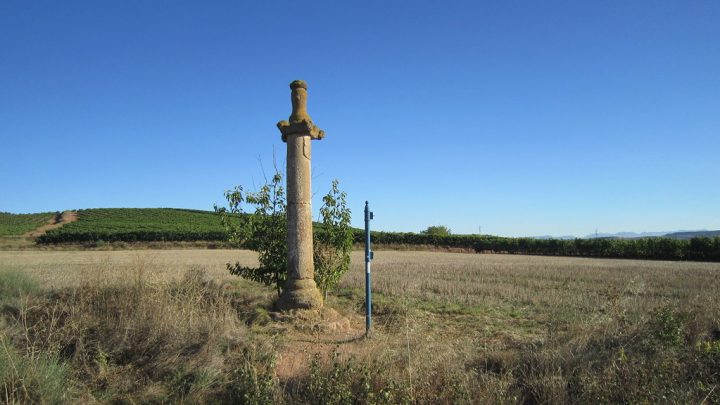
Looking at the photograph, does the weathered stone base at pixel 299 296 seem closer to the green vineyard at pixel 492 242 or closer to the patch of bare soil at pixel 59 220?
the green vineyard at pixel 492 242

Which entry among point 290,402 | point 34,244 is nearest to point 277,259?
point 290,402

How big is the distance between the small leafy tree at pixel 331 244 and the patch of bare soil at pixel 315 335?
37.0 inches

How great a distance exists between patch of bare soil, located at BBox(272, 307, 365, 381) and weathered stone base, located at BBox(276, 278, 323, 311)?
0.14 metres

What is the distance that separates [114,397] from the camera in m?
4.62

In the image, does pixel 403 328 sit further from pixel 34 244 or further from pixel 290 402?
pixel 34 244

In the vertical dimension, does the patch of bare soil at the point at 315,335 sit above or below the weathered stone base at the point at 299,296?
below

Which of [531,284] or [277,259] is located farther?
[531,284]

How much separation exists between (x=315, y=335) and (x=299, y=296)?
1022mm

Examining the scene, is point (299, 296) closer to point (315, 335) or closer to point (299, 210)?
point (315, 335)

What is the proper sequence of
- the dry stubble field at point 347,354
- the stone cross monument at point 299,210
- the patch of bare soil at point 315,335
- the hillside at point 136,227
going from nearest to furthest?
the dry stubble field at point 347,354 < the patch of bare soil at point 315,335 < the stone cross monument at point 299,210 < the hillside at point 136,227

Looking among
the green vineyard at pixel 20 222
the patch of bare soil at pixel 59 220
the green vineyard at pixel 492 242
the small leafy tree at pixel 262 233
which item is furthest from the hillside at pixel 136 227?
the small leafy tree at pixel 262 233

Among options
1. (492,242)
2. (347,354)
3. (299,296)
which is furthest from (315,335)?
(492,242)

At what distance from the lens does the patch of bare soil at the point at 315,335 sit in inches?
221

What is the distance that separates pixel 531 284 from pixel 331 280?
28.5 feet
